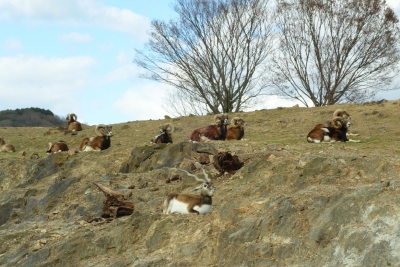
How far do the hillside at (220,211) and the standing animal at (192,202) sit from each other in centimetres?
18

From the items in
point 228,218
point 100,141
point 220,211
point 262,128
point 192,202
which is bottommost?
point 228,218

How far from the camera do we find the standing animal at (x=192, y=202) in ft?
44.6

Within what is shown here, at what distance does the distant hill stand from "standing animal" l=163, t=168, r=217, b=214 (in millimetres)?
44848

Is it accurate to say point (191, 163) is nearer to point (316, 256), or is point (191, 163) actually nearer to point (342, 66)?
point (316, 256)

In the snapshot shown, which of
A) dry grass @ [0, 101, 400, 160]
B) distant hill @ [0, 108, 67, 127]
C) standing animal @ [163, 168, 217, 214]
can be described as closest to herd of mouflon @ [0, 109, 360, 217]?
standing animal @ [163, 168, 217, 214]

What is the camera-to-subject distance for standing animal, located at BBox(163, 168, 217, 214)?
535 inches

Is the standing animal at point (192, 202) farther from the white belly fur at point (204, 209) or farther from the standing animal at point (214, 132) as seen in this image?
the standing animal at point (214, 132)

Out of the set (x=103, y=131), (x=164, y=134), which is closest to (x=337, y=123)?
(x=164, y=134)

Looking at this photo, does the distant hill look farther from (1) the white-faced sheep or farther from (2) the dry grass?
(1) the white-faced sheep

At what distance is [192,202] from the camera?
13.8 m

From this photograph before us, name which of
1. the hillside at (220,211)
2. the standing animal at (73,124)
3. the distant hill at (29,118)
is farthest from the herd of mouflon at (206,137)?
the distant hill at (29,118)

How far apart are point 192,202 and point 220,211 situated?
86 cm

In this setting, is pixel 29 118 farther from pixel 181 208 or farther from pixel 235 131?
pixel 181 208

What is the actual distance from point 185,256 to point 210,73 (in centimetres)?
2757
